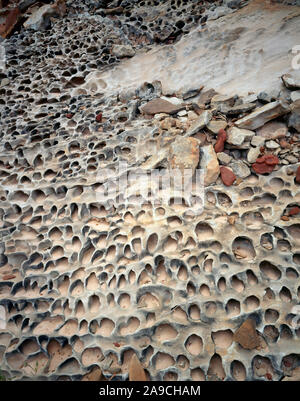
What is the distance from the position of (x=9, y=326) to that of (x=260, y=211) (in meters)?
2.29

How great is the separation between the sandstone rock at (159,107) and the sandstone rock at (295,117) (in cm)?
115

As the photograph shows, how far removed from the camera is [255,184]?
93.7 inches

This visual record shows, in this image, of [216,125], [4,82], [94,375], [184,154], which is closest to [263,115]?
[216,125]

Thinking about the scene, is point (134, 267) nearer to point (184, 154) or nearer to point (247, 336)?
point (247, 336)

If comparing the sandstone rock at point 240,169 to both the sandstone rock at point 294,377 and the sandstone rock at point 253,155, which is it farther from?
the sandstone rock at point 294,377

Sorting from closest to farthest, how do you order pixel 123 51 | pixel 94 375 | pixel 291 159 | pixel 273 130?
pixel 94 375
pixel 291 159
pixel 273 130
pixel 123 51

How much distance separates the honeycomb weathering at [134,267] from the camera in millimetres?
1861

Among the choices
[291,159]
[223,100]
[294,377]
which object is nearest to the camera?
[294,377]

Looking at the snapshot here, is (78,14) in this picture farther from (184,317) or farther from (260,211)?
(184,317)

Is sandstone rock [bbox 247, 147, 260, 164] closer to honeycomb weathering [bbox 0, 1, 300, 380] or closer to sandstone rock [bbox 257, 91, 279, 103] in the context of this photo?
honeycomb weathering [bbox 0, 1, 300, 380]

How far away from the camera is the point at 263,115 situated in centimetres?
261

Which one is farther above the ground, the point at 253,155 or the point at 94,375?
the point at 253,155

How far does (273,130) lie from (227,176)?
693mm

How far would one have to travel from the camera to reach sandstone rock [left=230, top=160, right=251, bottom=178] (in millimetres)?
2447
